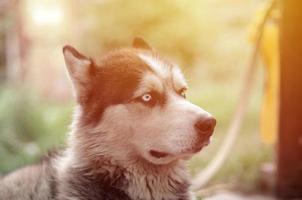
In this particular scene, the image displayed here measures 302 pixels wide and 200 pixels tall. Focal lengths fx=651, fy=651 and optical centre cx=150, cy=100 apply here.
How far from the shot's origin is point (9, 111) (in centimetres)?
331

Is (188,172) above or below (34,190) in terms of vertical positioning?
above

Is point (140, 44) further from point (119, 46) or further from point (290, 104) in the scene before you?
point (290, 104)

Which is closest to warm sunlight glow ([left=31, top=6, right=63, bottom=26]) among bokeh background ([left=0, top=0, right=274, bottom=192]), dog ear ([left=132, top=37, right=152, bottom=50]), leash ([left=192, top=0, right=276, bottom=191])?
bokeh background ([left=0, top=0, right=274, bottom=192])

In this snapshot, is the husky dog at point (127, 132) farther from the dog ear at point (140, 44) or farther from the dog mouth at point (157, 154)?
the dog ear at point (140, 44)

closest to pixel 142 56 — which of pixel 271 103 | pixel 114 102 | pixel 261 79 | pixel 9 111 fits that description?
pixel 114 102

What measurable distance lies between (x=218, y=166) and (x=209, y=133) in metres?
0.94

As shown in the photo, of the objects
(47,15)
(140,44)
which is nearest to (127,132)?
(140,44)

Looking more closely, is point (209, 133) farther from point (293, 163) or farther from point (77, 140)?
point (293, 163)

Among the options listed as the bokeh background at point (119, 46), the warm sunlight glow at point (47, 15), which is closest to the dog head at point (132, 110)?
the bokeh background at point (119, 46)

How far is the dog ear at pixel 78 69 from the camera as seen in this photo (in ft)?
5.16

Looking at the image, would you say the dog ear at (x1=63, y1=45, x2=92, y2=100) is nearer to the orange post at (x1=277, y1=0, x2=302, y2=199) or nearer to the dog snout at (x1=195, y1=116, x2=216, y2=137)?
the dog snout at (x1=195, y1=116, x2=216, y2=137)

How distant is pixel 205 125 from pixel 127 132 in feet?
0.67

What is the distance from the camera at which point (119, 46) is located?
2.63 metres

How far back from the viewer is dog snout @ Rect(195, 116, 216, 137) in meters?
1.50
